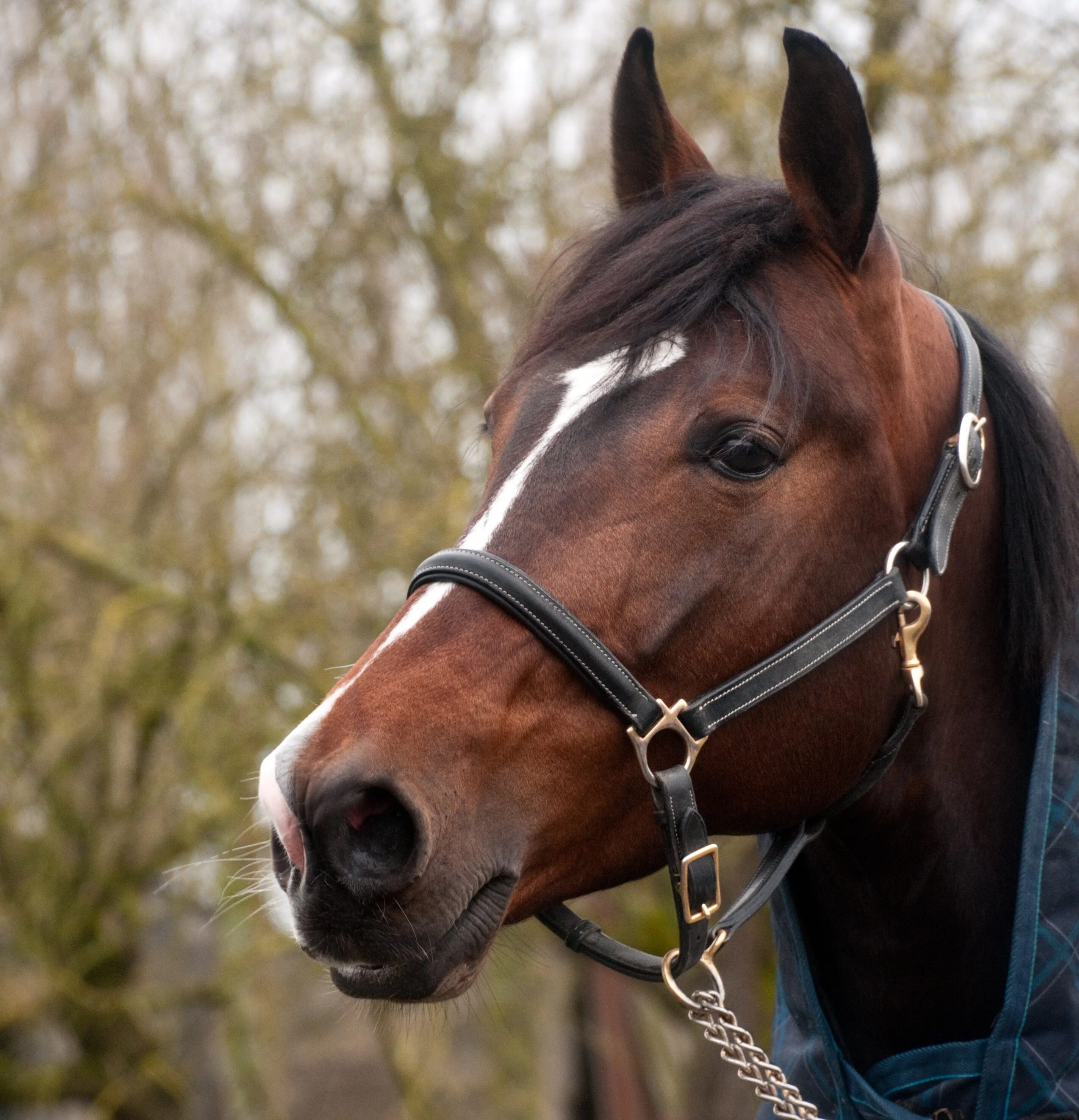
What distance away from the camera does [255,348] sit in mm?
6723

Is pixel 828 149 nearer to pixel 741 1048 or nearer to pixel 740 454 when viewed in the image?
pixel 740 454

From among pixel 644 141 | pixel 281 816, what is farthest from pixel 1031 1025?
pixel 644 141

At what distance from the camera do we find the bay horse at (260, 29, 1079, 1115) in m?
1.61

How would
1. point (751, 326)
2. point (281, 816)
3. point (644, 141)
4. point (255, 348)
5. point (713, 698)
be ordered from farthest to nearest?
point (255, 348)
point (644, 141)
point (751, 326)
point (713, 698)
point (281, 816)

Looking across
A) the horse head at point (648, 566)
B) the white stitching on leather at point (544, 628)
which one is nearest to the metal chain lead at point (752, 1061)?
the horse head at point (648, 566)

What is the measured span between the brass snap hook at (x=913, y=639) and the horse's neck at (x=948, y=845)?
4.6 inches

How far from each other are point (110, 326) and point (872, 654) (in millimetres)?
5905

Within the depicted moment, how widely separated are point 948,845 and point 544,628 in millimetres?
847

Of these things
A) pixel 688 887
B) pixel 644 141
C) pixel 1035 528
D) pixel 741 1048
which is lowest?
pixel 741 1048

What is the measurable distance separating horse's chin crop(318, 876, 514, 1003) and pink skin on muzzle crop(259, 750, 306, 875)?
0.18 metres

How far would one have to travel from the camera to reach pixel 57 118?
6.51 metres

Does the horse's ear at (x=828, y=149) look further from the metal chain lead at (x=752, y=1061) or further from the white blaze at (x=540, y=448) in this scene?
the metal chain lead at (x=752, y=1061)

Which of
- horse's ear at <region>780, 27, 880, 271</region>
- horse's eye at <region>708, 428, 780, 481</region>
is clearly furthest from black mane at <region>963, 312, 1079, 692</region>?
horse's eye at <region>708, 428, 780, 481</region>

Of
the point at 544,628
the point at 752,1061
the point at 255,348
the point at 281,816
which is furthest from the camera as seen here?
the point at 255,348
